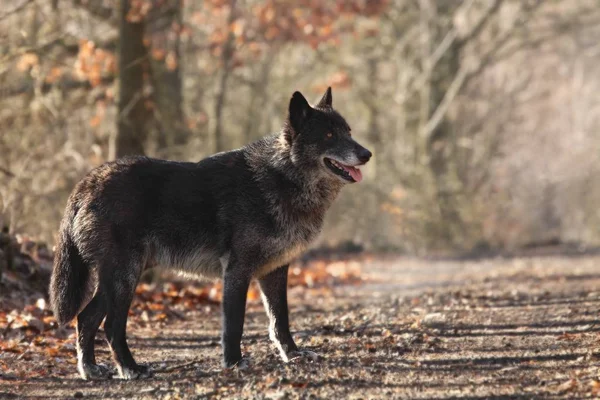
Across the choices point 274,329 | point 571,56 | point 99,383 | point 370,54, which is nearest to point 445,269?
point 274,329

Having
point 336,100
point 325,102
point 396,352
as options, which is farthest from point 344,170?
point 336,100

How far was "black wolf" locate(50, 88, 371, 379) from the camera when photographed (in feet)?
23.5

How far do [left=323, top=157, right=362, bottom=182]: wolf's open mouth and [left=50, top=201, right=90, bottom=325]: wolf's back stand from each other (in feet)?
7.52

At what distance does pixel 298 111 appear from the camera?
7.48m

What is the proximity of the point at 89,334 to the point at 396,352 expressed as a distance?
8.72 ft

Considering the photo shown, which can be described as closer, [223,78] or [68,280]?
[68,280]

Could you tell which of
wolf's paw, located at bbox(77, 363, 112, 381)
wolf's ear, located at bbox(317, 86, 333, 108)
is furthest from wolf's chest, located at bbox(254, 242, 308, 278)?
wolf's paw, located at bbox(77, 363, 112, 381)

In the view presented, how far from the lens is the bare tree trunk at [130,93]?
1308cm

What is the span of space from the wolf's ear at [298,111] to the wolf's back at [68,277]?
209 cm

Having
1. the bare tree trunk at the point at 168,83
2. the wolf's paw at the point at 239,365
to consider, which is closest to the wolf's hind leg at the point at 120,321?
the wolf's paw at the point at 239,365

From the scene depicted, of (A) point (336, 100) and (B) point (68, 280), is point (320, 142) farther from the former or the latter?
(A) point (336, 100)

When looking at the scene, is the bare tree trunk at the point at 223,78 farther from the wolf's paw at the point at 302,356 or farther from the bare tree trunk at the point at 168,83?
the wolf's paw at the point at 302,356

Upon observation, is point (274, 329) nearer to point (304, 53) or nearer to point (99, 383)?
point (99, 383)

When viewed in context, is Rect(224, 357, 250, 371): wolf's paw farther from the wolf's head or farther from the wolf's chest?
the wolf's head
